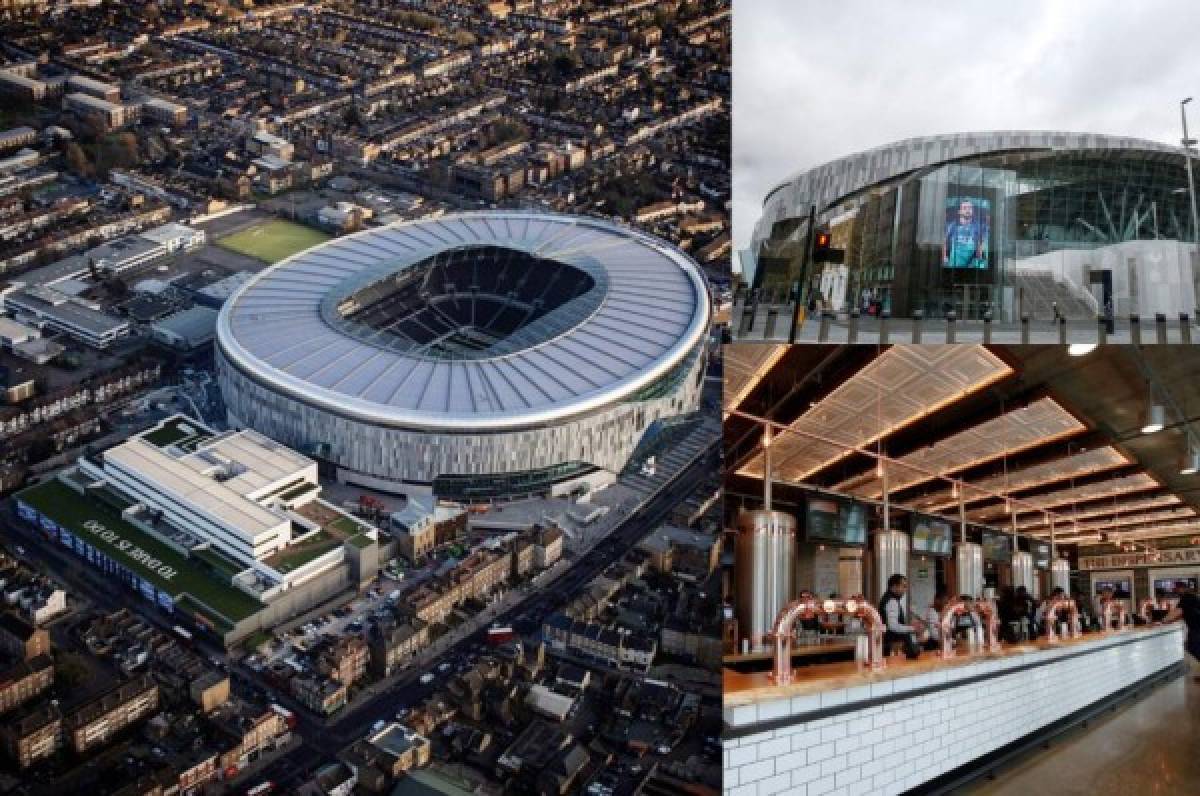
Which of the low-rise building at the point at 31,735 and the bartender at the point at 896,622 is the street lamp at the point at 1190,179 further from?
the low-rise building at the point at 31,735

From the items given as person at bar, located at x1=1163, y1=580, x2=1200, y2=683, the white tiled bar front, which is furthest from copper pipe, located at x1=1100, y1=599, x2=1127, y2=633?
the white tiled bar front

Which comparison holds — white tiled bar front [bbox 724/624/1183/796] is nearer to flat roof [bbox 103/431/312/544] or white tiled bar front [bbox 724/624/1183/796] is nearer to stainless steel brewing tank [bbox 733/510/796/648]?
stainless steel brewing tank [bbox 733/510/796/648]

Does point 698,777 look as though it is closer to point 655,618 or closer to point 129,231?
point 655,618

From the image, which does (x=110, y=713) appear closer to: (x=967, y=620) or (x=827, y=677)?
(x=827, y=677)

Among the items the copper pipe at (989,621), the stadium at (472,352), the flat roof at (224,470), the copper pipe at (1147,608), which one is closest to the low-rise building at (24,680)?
the flat roof at (224,470)

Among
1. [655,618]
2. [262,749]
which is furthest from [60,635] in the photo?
[655,618]
